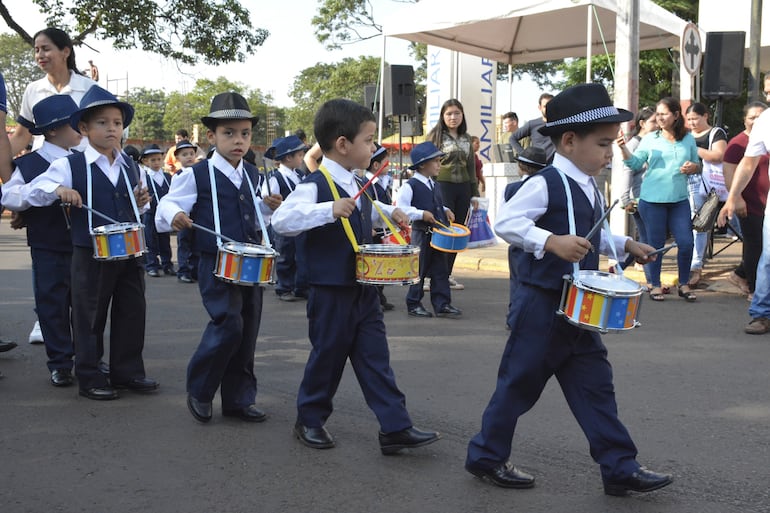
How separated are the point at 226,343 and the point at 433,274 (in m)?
4.11

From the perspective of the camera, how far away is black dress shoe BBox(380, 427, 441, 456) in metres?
4.16

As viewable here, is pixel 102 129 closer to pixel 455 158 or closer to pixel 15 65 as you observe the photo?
pixel 455 158

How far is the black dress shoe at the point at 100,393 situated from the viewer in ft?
17.1

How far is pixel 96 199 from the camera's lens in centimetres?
520

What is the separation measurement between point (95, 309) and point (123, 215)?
0.60 metres

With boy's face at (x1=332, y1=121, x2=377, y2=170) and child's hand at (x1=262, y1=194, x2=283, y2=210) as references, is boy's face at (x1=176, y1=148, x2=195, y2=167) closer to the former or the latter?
child's hand at (x1=262, y1=194, x2=283, y2=210)

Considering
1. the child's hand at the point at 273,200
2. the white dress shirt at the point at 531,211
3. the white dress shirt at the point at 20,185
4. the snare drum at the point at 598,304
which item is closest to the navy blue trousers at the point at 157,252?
the white dress shirt at the point at 20,185

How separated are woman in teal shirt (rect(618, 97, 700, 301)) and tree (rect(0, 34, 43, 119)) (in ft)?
246

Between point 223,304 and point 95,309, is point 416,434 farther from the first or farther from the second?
point 95,309

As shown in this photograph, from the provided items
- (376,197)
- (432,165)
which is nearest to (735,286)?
(432,165)

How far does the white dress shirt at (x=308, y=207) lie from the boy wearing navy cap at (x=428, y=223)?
3766 millimetres

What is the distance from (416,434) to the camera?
4.17 meters

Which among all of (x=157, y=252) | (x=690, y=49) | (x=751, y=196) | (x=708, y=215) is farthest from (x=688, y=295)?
(x=157, y=252)

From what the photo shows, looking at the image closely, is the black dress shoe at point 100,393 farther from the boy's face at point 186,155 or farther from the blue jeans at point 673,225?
the boy's face at point 186,155
